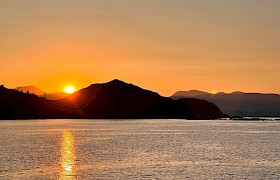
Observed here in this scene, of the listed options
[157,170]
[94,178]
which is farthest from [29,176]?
[157,170]

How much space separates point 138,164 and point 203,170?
15336mm

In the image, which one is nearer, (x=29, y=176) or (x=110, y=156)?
(x=29, y=176)

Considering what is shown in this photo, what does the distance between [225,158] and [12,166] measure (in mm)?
50797

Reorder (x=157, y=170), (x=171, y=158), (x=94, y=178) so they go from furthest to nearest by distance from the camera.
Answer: (x=171, y=158) → (x=157, y=170) → (x=94, y=178)

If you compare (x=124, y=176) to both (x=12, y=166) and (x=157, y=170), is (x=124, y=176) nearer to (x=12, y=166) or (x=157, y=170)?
(x=157, y=170)

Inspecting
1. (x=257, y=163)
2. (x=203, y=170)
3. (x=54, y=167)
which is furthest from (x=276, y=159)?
(x=54, y=167)

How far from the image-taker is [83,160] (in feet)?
355

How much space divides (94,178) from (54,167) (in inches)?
675

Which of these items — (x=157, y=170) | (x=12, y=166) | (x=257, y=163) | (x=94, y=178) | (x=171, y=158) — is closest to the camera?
(x=94, y=178)

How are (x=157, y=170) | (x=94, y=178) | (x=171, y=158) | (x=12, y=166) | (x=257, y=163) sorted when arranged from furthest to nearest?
1. (x=171, y=158)
2. (x=257, y=163)
3. (x=12, y=166)
4. (x=157, y=170)
5. (x=94, y=178)

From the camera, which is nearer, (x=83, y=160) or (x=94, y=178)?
(x=94, y=178)

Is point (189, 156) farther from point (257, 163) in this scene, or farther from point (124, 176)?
point (124, 176)

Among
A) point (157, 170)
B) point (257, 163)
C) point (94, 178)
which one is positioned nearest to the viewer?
point (94, 178)

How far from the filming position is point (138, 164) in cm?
9775
